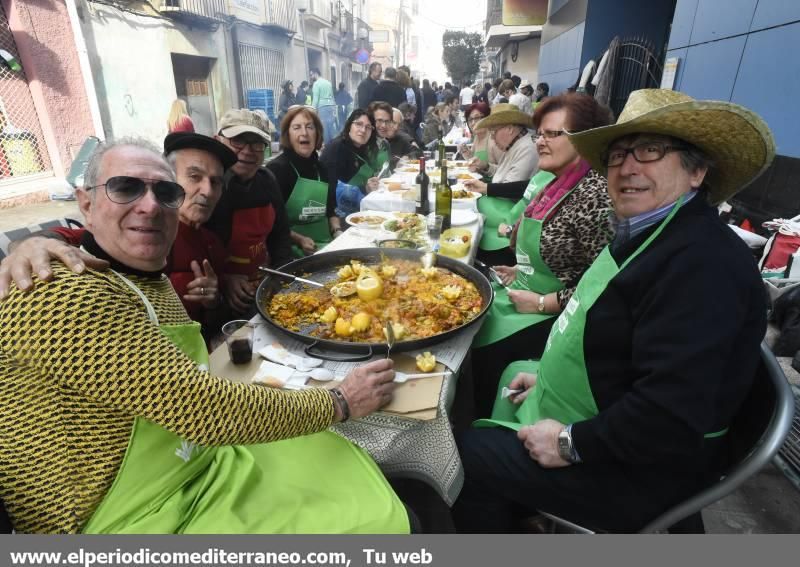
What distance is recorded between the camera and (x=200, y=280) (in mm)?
2348

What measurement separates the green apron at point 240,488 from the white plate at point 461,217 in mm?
2520

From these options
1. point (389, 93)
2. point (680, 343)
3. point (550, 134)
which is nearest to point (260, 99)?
point (389, 93)

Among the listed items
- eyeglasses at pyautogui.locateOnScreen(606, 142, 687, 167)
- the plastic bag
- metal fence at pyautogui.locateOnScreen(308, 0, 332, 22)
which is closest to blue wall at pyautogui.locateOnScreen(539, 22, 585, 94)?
the plastic bag

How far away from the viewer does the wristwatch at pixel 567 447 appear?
1.56 meters

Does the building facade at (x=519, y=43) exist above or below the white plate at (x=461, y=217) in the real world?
above

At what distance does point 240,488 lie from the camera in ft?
4.63

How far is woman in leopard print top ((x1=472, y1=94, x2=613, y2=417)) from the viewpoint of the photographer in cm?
250

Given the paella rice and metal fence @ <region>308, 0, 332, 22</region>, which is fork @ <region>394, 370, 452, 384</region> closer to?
the paella rice

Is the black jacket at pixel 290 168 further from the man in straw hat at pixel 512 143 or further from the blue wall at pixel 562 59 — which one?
the blue wall at pixel 562 59

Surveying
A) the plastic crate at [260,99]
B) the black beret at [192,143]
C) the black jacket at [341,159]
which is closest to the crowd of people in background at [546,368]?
the black beret at [192,143]

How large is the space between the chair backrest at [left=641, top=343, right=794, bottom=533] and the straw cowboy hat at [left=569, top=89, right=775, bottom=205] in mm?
617

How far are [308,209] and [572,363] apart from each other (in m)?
3.36

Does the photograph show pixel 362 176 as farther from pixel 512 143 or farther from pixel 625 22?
pixel 625 22
